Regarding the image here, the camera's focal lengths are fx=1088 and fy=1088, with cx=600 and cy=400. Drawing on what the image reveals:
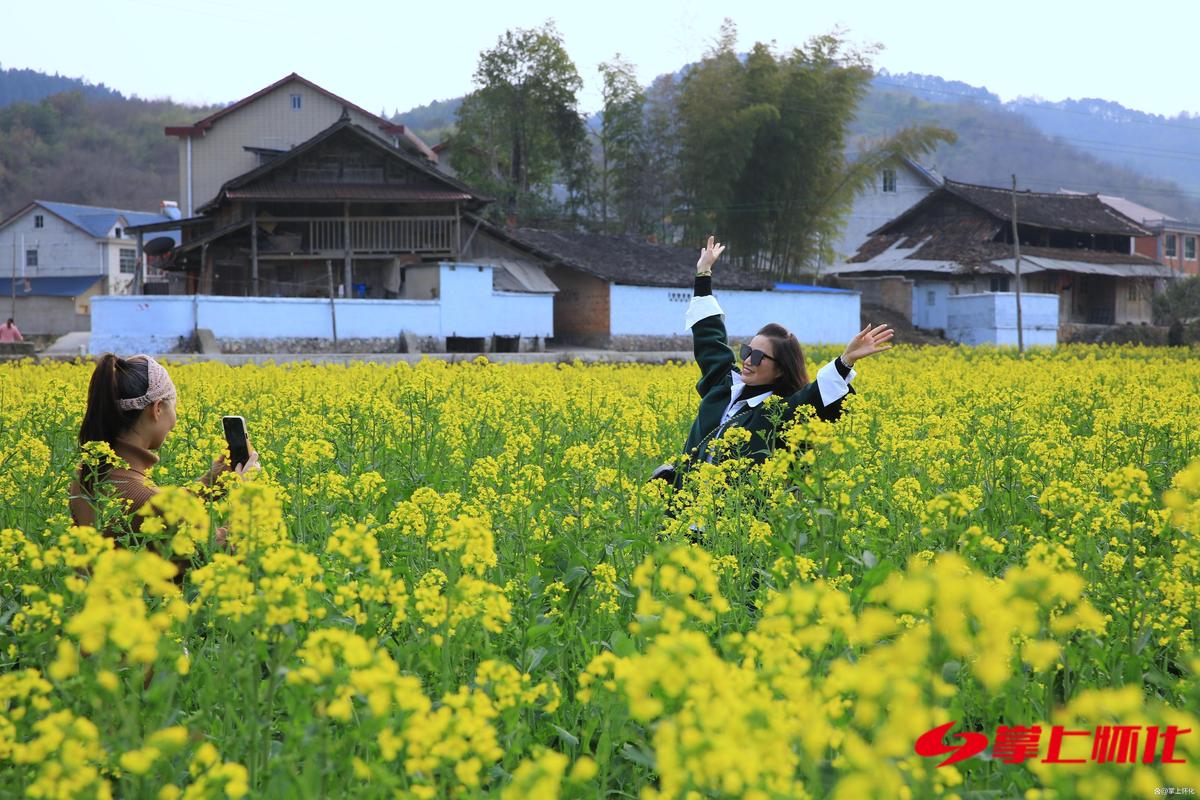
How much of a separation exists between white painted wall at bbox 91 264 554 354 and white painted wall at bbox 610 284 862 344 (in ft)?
8.35

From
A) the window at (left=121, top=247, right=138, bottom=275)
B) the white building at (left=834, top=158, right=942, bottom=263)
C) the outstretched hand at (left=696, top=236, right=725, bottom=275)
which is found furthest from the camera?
the window at (left=121, top=247, right=138, bottom=275)

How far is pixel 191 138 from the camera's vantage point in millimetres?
35625

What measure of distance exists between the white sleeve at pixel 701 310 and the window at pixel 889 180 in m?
42.3

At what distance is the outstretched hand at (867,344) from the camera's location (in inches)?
168

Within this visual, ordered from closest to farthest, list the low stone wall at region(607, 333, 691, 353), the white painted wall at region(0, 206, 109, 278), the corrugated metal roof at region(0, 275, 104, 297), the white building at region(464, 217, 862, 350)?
the low stone wall at region(607, 333, 691, 353) → the white building at region(464, 217, 862, 350) → the corrugated metal roof at region(0, 275, 104, 297) → the white painted wall at region(0, 206, 109, 278)

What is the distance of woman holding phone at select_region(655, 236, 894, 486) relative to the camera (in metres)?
4.27

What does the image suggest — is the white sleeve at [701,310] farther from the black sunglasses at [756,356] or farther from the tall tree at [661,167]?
the tall tree at [661,167]

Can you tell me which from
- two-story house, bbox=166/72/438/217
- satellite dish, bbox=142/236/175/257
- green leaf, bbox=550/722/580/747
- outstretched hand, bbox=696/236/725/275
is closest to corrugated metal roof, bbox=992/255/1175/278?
two-story house, bbox=166/72/438/217

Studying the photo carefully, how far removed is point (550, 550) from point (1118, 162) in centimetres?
14987

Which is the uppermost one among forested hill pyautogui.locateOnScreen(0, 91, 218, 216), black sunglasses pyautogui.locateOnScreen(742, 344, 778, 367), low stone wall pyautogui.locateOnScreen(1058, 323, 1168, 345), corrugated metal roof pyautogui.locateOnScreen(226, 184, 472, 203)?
forested hill pyautogui.locateOnScreen(0, 91, 218, 216)

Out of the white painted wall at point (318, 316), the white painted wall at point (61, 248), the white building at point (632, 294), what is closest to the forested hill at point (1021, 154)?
the white painted wall at point (61, 248)

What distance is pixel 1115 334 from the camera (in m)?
31.4

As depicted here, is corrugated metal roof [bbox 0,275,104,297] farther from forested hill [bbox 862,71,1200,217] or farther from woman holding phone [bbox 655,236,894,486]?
forested hill [bbox 862,71,1200,217]

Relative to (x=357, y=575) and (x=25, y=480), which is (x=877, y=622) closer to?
(x=357, y=575)
